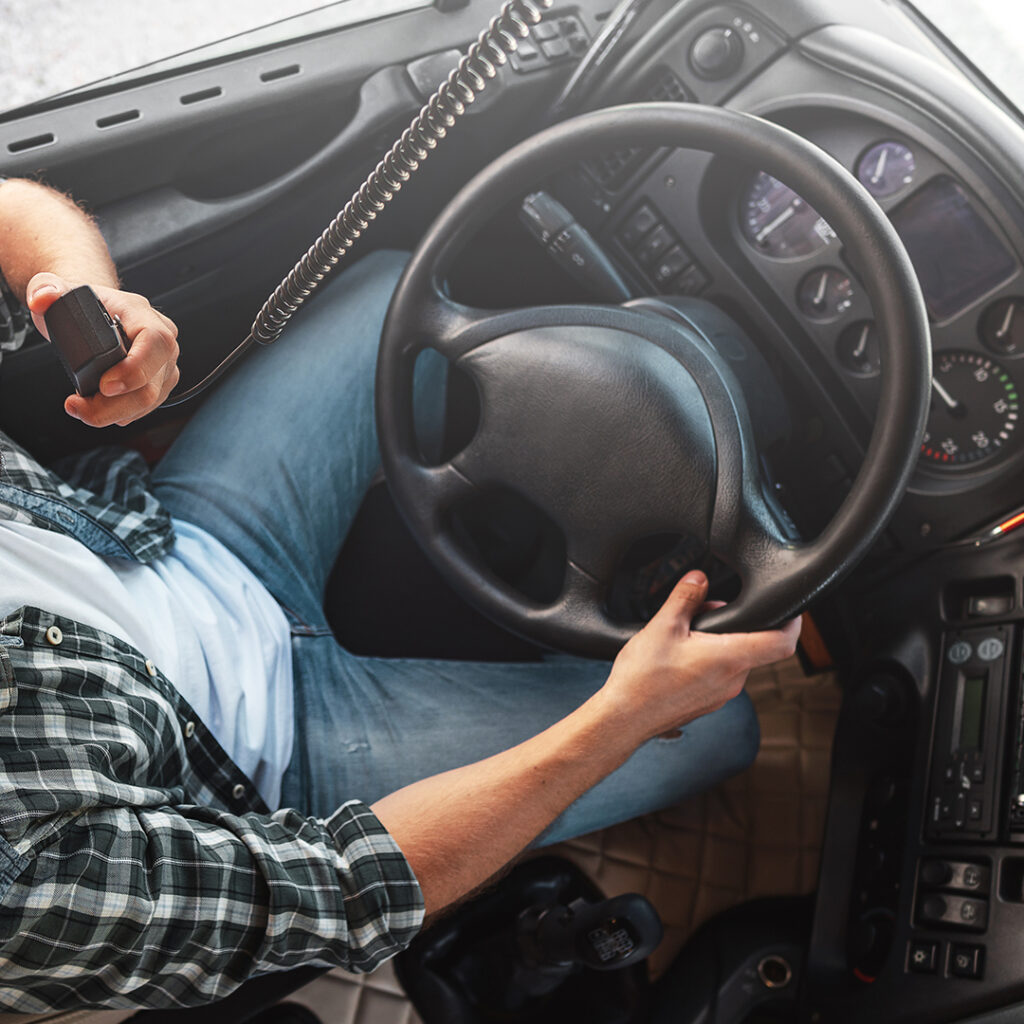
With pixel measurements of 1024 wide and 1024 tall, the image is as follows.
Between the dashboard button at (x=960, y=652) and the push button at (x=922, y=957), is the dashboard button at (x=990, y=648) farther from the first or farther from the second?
the push button at (x=922, y=957)

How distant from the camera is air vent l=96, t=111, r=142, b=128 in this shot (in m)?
0.96

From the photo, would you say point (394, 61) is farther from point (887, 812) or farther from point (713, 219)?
point (887, 812)

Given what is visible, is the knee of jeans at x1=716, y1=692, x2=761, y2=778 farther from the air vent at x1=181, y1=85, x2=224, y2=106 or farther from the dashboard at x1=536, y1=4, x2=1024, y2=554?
the air vent at x1=181, y1=85, x2=224, y2=106

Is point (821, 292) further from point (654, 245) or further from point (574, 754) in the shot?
point (574, 754)

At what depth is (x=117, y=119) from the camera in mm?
966

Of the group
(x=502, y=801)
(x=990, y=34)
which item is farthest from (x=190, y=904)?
(x=990, y=34)

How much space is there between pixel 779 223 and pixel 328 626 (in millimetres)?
689

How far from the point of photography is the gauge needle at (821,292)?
3.25ft

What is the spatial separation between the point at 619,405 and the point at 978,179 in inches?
15.3

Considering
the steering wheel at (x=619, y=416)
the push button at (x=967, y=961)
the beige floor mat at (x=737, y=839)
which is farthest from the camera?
the beige floor mat at (x=737, y=839)

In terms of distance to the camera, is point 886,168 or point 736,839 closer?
point 886,168

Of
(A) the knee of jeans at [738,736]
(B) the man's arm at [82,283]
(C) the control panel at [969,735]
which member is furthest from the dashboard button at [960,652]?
(B) the man's arm at [82,283]

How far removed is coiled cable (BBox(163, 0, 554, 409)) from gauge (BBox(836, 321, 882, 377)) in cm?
47

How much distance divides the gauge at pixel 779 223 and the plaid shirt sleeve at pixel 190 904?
733mm
